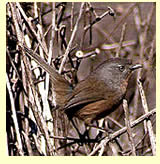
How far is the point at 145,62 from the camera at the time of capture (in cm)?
512

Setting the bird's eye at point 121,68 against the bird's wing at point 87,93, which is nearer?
the bird's wing at point 87,93

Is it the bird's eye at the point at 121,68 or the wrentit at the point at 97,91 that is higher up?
the bird's eye at the point at 121,68

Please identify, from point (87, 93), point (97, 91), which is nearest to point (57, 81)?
point (87, 93)

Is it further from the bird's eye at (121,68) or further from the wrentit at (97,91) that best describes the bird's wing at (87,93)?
the bird's eye at (121,68)

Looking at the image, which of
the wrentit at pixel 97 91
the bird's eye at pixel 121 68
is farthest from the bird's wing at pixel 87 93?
the bird's eye at pixel 121 68

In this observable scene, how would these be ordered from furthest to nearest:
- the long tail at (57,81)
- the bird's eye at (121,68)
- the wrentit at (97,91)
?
the bird's eye at (121,68)
the wrentit at (97,91)
the long tail at (57,81)

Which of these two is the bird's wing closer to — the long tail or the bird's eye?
the long tail

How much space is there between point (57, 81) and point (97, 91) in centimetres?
59

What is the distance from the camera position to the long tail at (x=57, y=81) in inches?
148

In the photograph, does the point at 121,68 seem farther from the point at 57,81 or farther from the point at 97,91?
the point at 57,81

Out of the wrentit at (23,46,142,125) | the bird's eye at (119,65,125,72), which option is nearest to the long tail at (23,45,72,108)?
the wrentit at (23,46,142,125)

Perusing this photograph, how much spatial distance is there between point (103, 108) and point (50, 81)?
733mm

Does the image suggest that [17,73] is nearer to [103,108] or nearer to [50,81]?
[50,81]

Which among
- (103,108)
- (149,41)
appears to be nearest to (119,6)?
(149,41)
